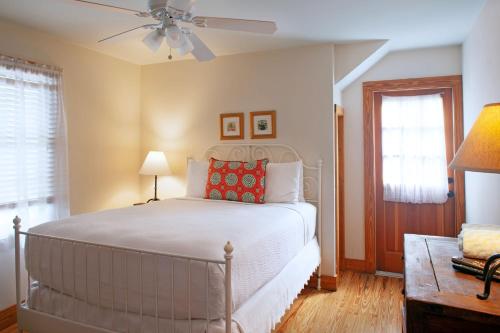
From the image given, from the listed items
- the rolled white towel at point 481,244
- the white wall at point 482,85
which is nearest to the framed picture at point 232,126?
the white wall at point 482,85

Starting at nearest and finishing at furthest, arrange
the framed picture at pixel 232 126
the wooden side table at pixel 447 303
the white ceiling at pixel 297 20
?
the wooden side table at pixel 447 303, the white ceiling at pixel 297 20, the framed picture at pixel 232 126

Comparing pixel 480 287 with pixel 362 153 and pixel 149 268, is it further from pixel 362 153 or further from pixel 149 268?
pixel 362 153

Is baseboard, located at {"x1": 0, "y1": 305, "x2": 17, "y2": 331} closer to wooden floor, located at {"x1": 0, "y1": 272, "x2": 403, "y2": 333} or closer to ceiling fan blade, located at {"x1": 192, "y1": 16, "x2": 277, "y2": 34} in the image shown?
wooden floor, located at {"x1": 0, "y1": 272, "x2": 403, "y2": 333}

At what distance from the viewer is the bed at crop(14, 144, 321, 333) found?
1.60m

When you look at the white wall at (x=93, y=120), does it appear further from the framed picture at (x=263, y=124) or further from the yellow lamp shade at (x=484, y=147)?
the yellow lamp shade at (x=484, y=147)

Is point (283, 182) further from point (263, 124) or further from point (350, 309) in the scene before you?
point (350, 309)

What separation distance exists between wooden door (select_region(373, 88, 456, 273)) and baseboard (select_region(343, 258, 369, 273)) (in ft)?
0.62

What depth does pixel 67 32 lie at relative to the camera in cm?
308

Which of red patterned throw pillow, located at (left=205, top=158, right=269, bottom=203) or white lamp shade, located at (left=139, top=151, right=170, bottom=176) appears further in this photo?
white lamp shade, located at (left=139, top=151, right=170, bottom=176)

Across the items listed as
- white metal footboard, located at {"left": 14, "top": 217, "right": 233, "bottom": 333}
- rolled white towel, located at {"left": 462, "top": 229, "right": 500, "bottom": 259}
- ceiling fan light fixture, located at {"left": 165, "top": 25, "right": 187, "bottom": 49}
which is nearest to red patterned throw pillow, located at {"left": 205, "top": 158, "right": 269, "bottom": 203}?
ceiling fan light fixture, located at {"left": 165, "top": 25, "right": 187, "bottom": 49}

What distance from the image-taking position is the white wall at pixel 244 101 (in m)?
3.40

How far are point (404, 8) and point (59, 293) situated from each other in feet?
9.95

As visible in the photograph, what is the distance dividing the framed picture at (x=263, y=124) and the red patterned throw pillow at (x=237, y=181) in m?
0.38

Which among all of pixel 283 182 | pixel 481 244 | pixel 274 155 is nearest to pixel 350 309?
pixel 283 182
